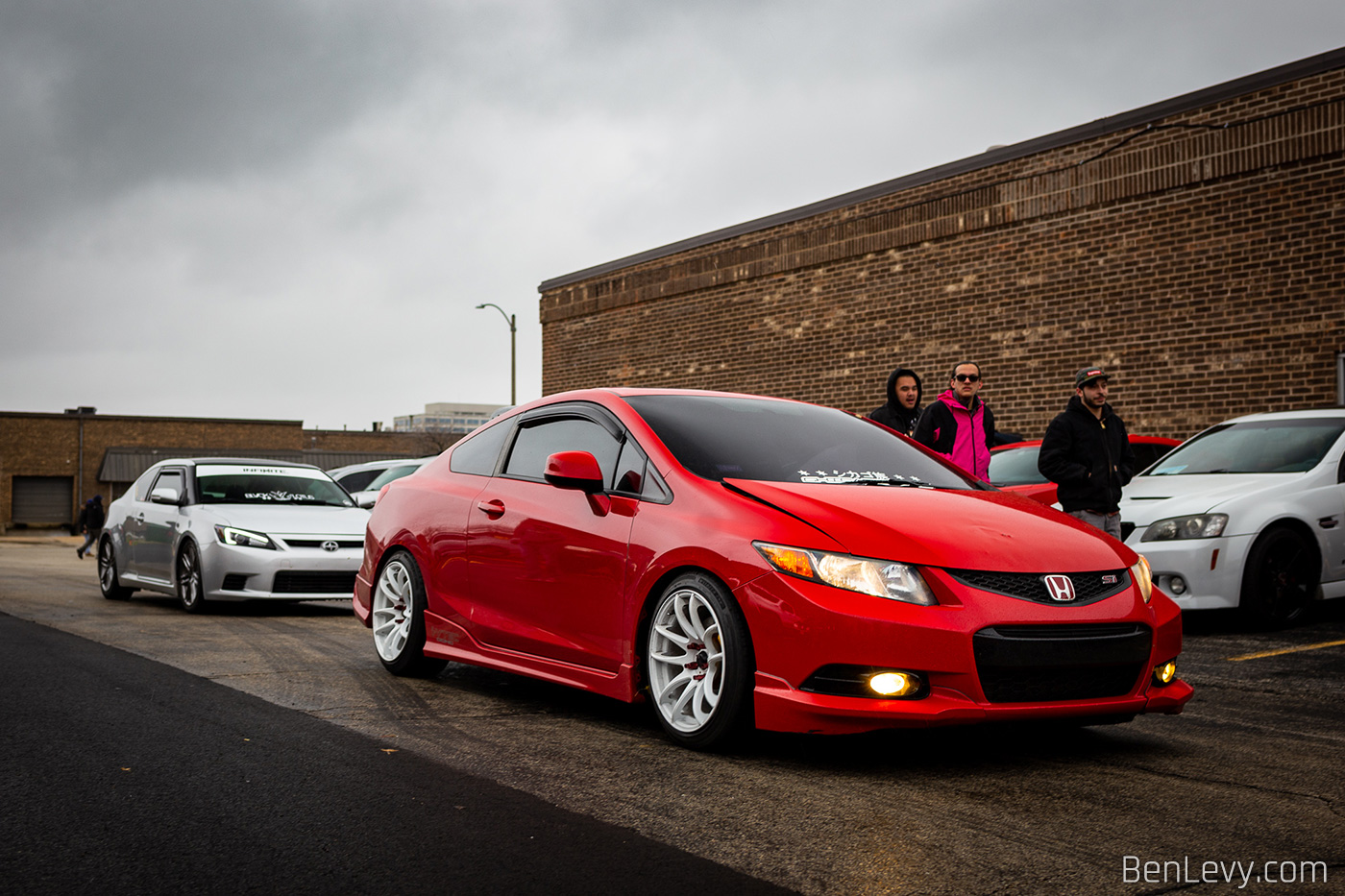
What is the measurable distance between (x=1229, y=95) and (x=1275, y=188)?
113 cm

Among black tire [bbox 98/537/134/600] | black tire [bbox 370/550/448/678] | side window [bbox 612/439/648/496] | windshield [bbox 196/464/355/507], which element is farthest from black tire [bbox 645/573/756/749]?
black tire [bbox 98/537/134/600]

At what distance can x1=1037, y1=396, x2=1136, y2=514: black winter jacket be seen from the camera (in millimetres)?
8188

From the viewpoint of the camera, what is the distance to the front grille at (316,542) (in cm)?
1083

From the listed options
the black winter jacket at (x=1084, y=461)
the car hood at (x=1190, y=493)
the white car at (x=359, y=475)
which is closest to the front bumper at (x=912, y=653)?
the black winter jacket at (x=1084, y=461)

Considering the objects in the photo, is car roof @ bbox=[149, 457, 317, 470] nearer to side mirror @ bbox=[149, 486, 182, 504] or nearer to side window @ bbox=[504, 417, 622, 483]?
side mirror @ bbox=[149, 486, 182, 504]

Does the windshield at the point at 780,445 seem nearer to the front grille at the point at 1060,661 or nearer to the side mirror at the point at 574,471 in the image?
the side mirror at the point at 574,471

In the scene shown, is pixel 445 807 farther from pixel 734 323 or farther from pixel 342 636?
pixel 734 323

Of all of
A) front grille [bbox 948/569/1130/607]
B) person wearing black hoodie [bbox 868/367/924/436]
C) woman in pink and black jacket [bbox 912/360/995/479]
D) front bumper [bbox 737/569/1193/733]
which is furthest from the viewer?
person wearing black hoodie [bbox 868/367/924/436]

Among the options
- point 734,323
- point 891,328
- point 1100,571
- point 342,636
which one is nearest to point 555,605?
point 1100,571

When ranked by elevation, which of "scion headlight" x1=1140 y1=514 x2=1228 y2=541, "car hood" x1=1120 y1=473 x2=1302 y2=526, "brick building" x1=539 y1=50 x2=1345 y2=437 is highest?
"brick building" x1=539 y1=50 x2=1345 y2=437

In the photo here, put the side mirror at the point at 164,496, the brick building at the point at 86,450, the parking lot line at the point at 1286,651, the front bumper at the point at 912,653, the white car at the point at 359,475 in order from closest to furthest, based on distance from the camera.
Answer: the front bumper at the point at 912,653 < the parking lot line at the point at 1286,651 < the side mirror at the point at 164,496 < the white car at the point at 359,475 < the brick building at the point at 86,450

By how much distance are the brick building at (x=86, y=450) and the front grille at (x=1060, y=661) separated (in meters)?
56.4

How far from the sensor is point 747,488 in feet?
16.1

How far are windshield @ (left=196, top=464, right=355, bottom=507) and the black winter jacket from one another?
7043 mm
